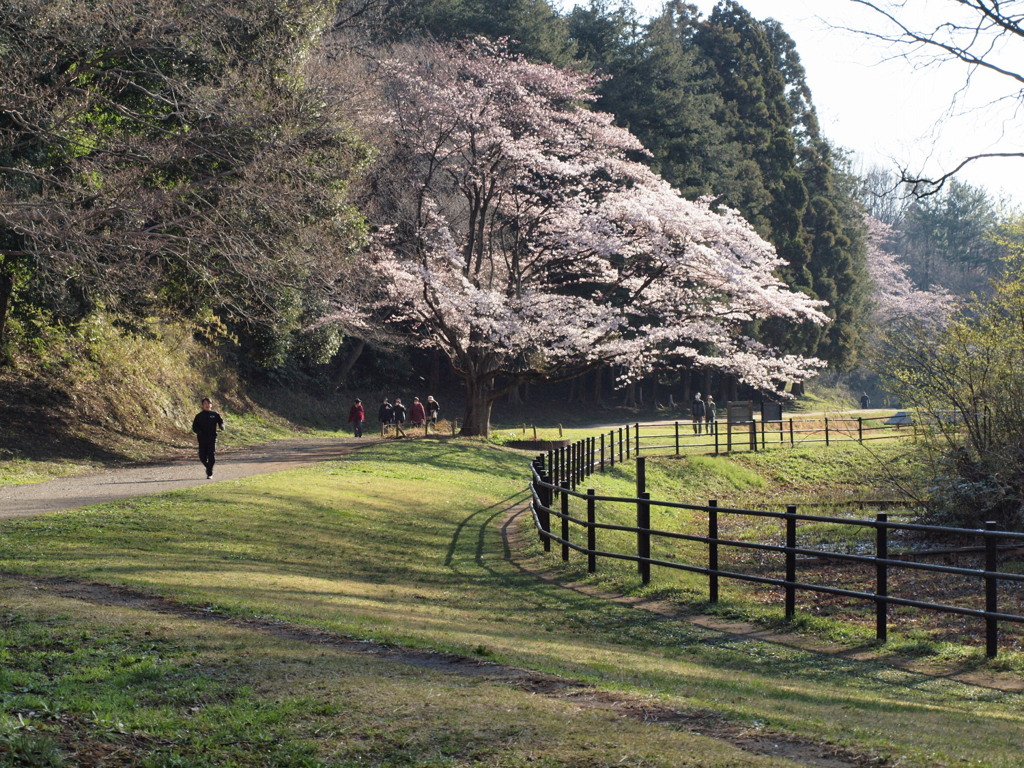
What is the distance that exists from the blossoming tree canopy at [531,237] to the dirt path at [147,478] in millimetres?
5588

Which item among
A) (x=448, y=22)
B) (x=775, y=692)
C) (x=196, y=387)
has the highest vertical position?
(x=448, y=22)

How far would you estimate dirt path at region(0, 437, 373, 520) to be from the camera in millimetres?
16172

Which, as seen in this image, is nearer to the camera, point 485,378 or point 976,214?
Result: point 485,378

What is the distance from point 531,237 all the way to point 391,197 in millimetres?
4769

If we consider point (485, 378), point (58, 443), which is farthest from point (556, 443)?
point (58, 443)

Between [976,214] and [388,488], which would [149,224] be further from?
[976,214]

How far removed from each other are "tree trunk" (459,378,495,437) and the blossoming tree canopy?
0.05m

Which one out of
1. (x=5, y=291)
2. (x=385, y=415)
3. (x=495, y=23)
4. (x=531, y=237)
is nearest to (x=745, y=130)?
(x=495, y=23)

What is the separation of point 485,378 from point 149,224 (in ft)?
44.5

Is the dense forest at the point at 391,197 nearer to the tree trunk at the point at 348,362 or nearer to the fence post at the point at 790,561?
the tree trunk at the point at 348,362

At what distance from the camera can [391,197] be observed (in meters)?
32.1

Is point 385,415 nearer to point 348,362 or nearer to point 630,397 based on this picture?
point 348,362

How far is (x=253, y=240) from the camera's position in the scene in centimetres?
2128

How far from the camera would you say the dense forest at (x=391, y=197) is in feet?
60.7
